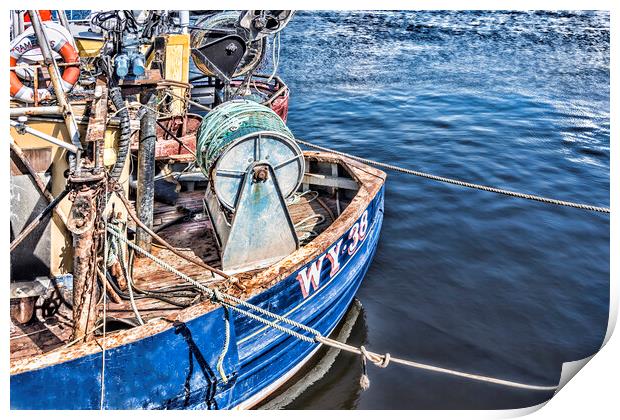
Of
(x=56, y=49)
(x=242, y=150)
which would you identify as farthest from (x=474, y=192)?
(x=56, y=49)

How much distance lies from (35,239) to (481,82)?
18406mm

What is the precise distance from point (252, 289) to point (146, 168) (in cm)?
244

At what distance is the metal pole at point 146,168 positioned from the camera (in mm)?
7188

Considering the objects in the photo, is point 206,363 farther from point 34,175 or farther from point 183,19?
point 183,19

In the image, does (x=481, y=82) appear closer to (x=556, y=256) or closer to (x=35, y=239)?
(x=556, y=256)

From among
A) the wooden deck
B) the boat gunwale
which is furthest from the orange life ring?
the boat gunwale

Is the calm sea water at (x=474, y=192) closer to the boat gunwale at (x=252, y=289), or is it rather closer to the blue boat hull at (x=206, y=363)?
the blue boat hull at (x=206, y=363)

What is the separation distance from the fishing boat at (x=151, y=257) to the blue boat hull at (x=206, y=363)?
0.02m

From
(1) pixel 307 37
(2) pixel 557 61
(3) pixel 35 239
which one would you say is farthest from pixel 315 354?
(1) pixel 307 37

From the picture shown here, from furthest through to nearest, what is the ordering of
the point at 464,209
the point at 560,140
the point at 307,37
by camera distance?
the point at 307,37 < the point at 560,140 < the point at 464,209

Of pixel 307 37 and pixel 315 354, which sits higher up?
pixel 307 37

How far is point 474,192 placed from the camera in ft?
42.9
